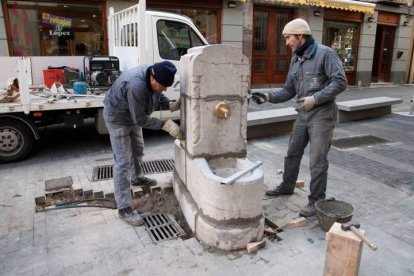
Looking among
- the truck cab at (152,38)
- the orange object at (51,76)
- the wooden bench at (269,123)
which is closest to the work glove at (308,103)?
the wooden bench at (269,123)

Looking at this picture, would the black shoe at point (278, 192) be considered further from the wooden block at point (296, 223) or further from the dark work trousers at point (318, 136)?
the wooden block at point (296, 223)

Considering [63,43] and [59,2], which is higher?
[59,2]

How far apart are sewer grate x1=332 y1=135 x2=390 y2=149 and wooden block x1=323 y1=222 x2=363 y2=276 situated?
413cm

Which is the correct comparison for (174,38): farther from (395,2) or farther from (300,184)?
(395,2)

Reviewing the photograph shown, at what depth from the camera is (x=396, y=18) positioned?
16219 mm

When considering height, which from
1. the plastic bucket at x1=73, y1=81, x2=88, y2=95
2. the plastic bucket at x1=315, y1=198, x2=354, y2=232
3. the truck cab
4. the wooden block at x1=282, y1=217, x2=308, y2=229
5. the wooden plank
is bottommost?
the wooden block at x1=282, y1=217, x2=308, y2=229

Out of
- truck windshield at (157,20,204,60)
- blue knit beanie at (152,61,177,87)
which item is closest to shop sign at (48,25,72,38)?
truck windshield at (157,20,204,60)

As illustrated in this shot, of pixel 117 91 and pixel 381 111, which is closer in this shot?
Result: pixel 117 91

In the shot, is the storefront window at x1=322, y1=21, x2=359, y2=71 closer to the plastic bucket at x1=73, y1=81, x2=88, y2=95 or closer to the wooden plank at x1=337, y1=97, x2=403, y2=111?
the wooden plank at x1=337, y1=97, x2=403, y2=111

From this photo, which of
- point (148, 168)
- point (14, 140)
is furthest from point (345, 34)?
point (14, 140)

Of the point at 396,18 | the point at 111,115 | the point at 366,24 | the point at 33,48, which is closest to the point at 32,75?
the point at 33,48

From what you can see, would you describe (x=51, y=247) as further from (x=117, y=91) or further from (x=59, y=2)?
(x=59, y=2)

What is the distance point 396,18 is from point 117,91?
16.7m

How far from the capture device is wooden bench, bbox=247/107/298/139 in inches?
269
